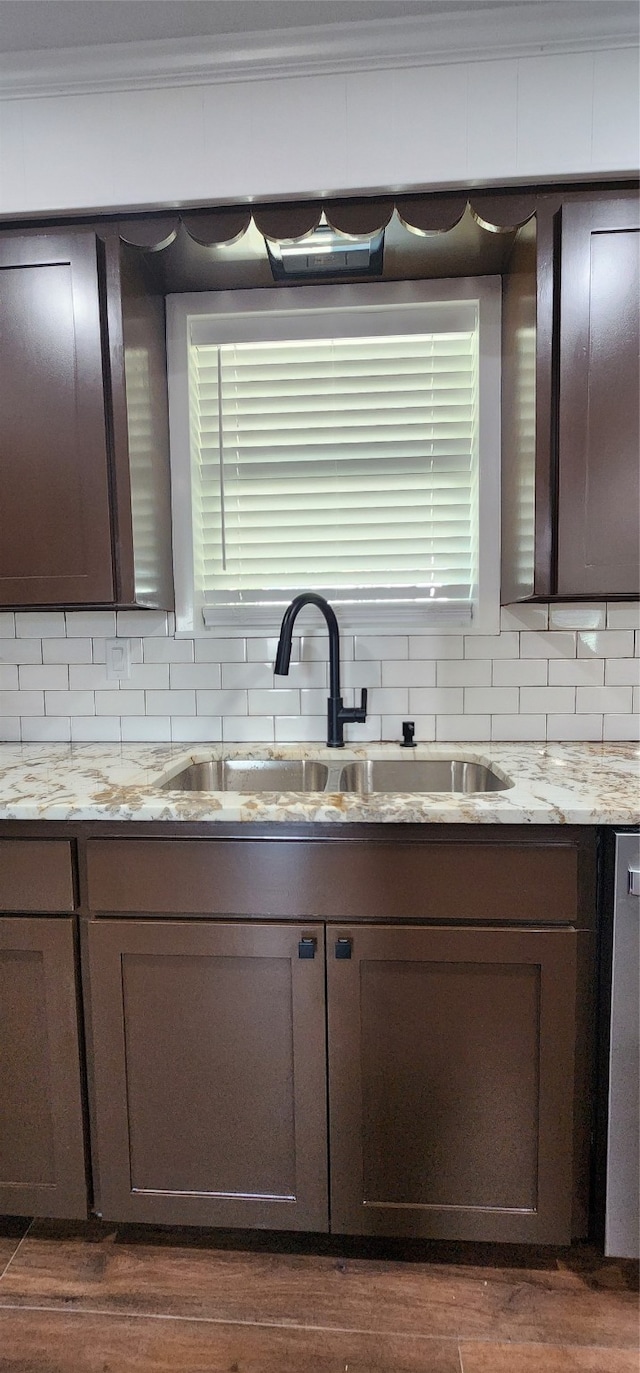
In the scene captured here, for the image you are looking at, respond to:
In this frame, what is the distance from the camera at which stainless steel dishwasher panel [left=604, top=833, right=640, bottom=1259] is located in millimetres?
1178

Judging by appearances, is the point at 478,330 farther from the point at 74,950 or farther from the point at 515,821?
the point at 74,950

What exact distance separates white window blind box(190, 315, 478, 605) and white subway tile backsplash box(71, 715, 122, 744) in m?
0.50

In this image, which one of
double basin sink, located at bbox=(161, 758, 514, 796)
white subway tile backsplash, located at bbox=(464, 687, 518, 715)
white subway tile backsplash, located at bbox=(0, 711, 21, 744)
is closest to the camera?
double basin sink, located at bbox=(161, 758, 514, 796)

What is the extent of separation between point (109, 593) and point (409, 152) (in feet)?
3.96

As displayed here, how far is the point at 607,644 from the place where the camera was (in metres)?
1.81

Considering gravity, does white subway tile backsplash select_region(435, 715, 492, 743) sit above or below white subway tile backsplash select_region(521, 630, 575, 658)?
below

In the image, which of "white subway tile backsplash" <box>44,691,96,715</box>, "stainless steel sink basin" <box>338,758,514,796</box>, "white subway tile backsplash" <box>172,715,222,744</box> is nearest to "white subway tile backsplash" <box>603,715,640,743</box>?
"stainless steel sink basin" <box>338,758,514,796</box>

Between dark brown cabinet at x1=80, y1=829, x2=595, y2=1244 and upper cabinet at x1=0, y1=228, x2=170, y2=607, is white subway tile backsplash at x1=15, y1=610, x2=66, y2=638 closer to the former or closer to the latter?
upper cabinet at x1=0, y1=228, x2=170, y2=607

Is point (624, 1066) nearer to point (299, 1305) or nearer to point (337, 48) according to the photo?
point (299, 1305)

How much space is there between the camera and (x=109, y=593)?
1573 millimetres

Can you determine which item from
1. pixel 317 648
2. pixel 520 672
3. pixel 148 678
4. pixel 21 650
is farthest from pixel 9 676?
pixel 520 672

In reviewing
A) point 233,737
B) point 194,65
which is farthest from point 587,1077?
point 194,65

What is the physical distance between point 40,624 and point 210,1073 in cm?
131

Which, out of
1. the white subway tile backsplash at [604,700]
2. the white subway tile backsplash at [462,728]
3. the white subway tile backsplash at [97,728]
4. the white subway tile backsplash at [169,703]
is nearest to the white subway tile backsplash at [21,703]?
the white subway tile backsplash at [97,728]
